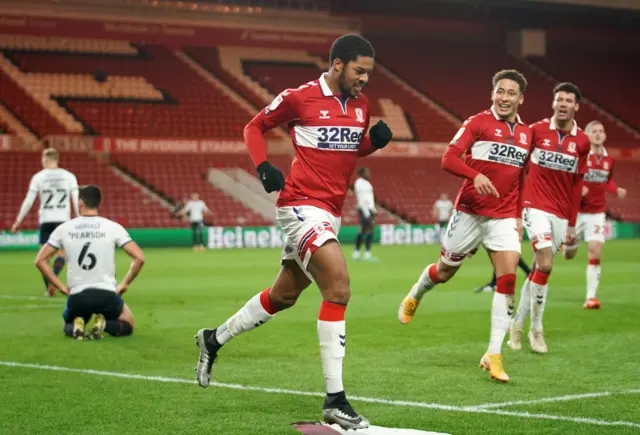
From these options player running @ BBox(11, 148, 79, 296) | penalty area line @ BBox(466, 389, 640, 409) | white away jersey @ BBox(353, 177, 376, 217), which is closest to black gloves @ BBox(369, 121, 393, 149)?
penalty area line @ BBox(466, 389, 640, 409)

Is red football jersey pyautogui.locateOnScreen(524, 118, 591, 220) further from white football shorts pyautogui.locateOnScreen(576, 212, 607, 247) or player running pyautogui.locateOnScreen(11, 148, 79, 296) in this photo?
player running pyautogui.locateOnScreen(11, 148, 79, 296)

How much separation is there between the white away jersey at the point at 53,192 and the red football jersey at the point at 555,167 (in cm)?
805

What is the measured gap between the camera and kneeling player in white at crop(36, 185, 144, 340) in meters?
9.83

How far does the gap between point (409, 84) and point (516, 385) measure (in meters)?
36.0

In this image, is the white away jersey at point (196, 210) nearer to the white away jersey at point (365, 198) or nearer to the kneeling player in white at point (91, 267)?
the white away jersey at point (365, 198)

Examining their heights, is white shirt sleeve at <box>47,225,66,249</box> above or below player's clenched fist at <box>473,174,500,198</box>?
below

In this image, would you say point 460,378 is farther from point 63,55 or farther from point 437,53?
point 437,53

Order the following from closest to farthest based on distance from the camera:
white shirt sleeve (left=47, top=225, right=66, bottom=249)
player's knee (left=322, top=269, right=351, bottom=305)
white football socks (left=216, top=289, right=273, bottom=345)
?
player's knee (left=322, top=269, right=351, bottom=305), white football socks (left=216, top=289, right=273, bottom=345), white shirt sleeve (left=47, top=225, right=66, bottom=249)

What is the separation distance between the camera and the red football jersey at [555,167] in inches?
381

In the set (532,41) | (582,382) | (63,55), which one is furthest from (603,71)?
(582,382)

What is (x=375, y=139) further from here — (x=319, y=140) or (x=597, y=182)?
(x=597, y=182)

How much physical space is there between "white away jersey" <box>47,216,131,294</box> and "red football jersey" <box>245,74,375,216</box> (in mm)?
3757

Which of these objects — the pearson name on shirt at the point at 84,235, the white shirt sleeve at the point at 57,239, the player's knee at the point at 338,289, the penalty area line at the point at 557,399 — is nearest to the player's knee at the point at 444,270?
the penalty area line at the point at 557,399

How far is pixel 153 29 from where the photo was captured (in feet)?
129
